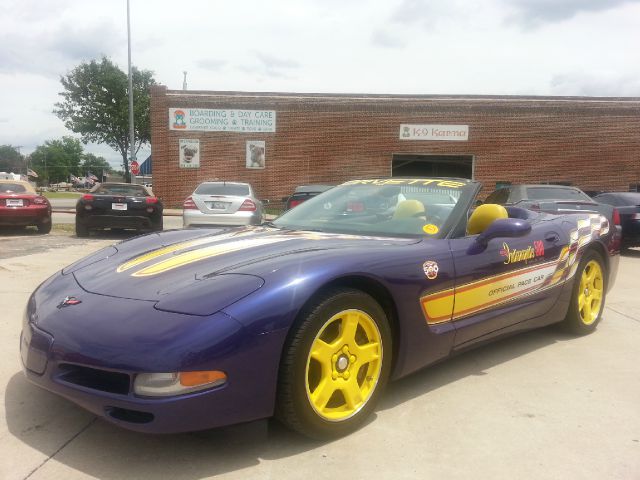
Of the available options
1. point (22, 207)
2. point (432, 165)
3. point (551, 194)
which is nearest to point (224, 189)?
point (22, 207)

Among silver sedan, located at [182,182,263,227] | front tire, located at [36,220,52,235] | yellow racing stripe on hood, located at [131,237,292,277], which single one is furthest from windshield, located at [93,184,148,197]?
yellow racing stripe on hood, located at [131,237,292,277]

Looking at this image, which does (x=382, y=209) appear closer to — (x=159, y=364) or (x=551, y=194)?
(x=159, y=364)

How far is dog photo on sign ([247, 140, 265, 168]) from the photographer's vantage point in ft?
78.0

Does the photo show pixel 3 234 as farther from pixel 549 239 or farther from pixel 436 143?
pixel 436 143

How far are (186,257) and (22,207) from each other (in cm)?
969

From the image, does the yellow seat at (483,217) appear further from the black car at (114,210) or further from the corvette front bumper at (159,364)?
the black car at (114,210)

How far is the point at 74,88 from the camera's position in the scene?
39.2m

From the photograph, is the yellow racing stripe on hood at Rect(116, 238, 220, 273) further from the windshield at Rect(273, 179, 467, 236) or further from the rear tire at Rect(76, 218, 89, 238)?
the rear tire at Rect(76, 218, 89, 238)

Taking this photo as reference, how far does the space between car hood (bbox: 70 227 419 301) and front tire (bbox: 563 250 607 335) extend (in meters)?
1.91

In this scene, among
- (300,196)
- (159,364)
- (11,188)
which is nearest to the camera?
(159,364)

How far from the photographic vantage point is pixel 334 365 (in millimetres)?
2500

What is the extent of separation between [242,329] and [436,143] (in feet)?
75.4

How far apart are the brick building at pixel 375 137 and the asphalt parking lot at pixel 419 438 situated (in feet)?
67.8

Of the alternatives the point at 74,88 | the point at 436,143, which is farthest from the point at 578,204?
the point at 74,88
